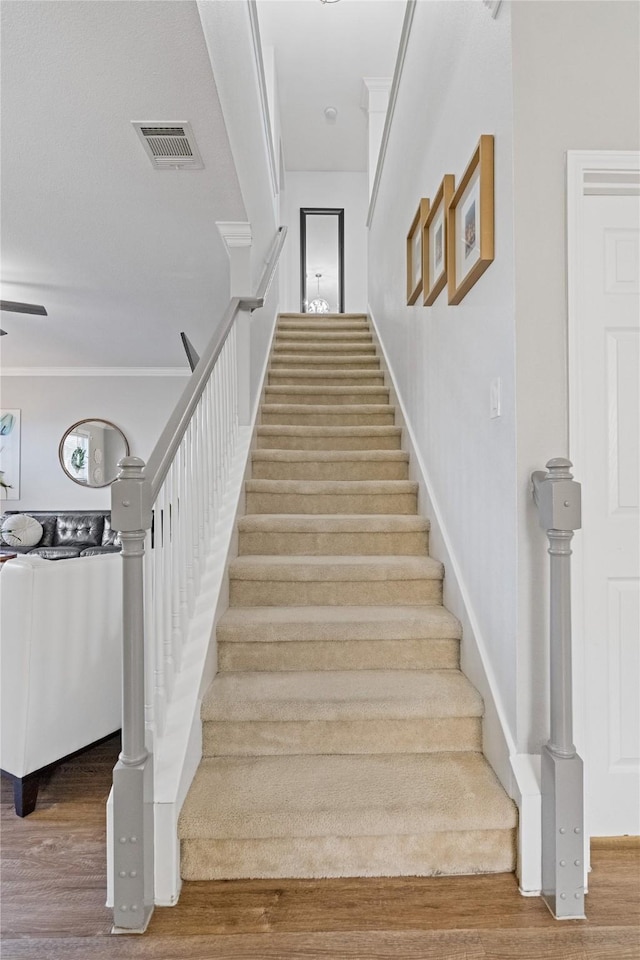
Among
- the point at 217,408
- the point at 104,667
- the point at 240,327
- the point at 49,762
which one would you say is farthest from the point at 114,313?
the point at 49,762

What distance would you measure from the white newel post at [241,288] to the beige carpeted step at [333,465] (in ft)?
0.95

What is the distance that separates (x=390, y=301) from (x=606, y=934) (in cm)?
368

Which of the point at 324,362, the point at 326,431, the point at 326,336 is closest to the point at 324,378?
the point at 324,362

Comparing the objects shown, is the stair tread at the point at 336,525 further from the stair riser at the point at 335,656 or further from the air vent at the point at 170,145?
the air vent at the point at 170,145

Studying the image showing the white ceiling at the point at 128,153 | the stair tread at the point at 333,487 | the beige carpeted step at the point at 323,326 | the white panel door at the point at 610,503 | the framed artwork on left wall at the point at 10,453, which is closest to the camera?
the white panel door at the point at 610,503

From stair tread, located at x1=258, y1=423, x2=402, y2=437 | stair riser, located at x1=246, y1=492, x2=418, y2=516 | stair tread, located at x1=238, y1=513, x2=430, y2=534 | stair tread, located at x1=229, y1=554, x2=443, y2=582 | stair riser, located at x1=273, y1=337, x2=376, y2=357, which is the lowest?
stair tread, located at x1=229, y1=554, x2=443, y2=582

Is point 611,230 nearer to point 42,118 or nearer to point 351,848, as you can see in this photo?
point 351,848

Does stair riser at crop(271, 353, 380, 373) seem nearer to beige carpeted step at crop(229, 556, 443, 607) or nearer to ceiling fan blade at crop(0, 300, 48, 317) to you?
ceiling fan blade at crop(0, 300, 48, 317)

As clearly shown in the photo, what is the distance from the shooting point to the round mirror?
22.9 ft

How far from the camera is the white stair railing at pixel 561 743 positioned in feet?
4.70

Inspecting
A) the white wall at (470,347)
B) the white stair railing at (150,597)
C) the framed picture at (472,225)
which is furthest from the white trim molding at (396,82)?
the white stair railing at (150,597)

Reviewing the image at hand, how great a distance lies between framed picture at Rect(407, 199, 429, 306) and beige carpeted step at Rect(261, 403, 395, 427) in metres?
0.82

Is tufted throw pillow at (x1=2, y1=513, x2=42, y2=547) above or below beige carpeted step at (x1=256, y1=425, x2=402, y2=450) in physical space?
below

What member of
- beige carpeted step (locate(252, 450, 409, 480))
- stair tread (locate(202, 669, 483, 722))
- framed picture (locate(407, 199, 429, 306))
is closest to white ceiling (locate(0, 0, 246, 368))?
framed picture (locate(407, 199, 429, 306))
